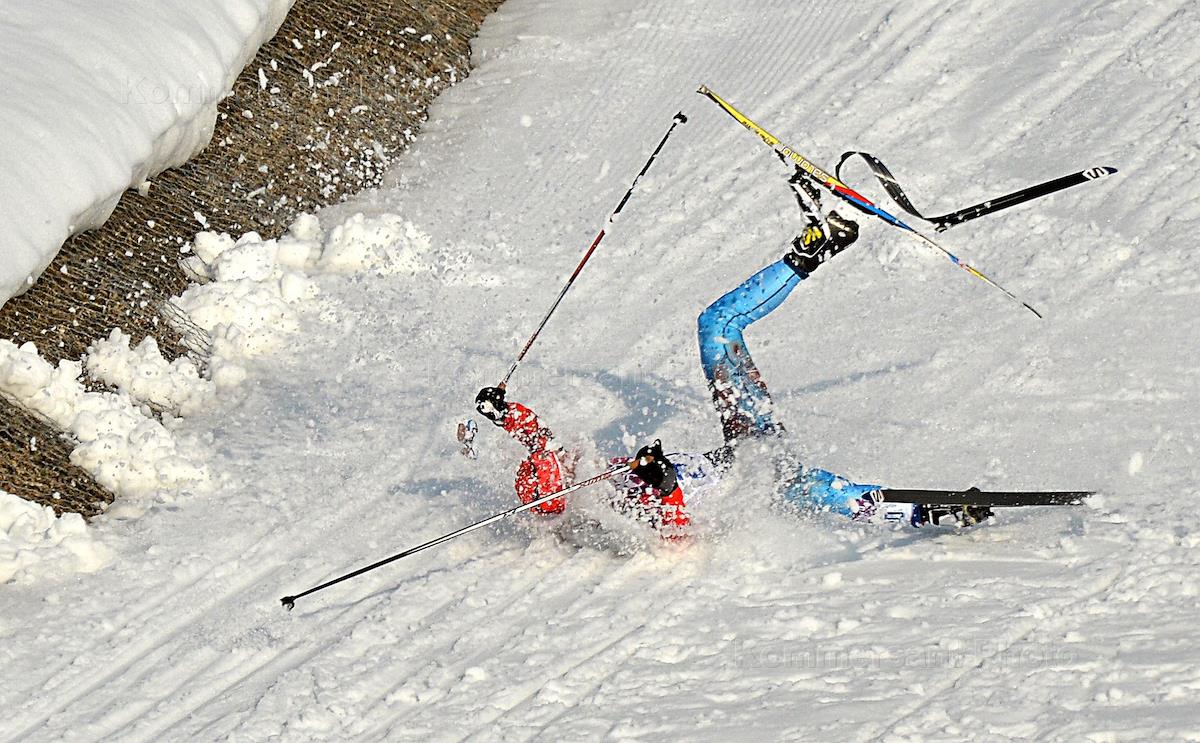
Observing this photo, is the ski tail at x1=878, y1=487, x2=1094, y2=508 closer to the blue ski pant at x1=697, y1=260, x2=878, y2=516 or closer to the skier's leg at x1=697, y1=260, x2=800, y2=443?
the blue ski pant at x1=697, y1=260, x2=878, y2=516

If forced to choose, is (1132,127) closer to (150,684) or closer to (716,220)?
(716,220)

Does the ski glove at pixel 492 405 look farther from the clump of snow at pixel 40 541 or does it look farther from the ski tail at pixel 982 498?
the clump of snow at pixel 40 541

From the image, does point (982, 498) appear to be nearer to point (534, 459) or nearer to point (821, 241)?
point (821, 241)

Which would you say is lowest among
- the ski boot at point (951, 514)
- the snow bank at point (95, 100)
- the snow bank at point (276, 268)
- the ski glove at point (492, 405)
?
the ski boot at point (951, 514)

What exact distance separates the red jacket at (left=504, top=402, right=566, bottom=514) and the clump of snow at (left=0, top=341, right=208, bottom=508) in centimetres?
209

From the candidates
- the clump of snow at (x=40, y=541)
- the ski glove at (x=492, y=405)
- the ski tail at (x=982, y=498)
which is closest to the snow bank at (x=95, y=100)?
the clump of snow at (x=40, y=541)

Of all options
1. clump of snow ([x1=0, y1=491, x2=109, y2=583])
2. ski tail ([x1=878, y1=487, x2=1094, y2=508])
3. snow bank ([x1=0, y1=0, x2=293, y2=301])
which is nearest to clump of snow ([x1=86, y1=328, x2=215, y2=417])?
snow bank ([x1=0, y1=0, x2=293, y2=301])

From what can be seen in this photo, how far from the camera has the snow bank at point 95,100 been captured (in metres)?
8.69

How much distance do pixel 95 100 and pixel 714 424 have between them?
4606 millimetres

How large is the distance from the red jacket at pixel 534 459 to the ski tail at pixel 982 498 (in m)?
1.65

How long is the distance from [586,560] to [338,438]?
230 cm

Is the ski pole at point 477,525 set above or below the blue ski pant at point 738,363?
below

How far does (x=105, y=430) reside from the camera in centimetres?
834

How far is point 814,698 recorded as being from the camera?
18.7 ft
